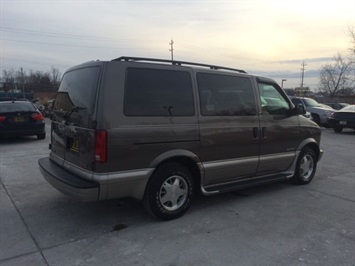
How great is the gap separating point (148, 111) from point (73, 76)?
4.14 feet

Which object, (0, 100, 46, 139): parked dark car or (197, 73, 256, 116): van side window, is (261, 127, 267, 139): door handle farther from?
(0, 100, 46, 139): parked dark car

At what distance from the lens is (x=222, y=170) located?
16.2 feet

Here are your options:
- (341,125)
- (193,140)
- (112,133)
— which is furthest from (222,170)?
(341,125)

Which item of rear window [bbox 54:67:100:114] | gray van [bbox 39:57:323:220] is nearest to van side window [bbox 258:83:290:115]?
gray van [bbox 39:57:323:220]

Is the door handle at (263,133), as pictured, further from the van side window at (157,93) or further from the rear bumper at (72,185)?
the rear bumper at (72,185)

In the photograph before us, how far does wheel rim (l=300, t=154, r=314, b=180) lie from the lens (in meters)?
6.30

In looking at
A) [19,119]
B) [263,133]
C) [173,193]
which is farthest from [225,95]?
[19,119]

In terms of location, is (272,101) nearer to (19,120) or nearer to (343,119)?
(19,120)

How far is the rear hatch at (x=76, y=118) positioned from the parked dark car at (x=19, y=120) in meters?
7.09

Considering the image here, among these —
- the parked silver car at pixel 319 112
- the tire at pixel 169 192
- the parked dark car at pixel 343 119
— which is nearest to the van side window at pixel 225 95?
the tire at pixel 169 192

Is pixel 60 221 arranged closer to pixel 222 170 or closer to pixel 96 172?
pixel 96 172

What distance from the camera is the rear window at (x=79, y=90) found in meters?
4.05

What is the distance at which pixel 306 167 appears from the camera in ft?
21.0

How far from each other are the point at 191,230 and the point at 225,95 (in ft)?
6.51
